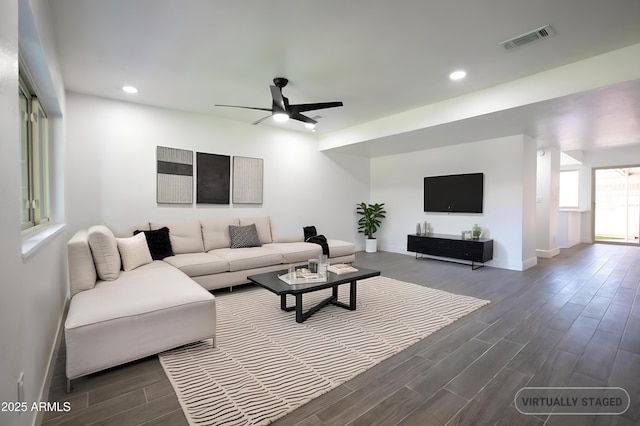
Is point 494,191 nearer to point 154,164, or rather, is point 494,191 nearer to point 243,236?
point 243,236

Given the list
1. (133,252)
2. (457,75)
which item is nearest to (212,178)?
(133,252)

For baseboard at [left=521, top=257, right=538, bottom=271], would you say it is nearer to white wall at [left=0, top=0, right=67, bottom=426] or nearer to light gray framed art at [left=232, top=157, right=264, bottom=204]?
light gray framed art at [left=232, top=157, right=264, bottom=204]

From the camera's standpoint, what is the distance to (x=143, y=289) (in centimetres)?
248

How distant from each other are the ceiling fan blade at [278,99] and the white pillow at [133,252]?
225 cm

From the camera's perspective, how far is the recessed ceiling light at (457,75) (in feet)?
11.3

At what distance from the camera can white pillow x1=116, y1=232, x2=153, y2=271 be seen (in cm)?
328

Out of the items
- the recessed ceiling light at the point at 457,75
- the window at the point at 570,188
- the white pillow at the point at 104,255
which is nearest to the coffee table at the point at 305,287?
the white pillow at the point at 104,255

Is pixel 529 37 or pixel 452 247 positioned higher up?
pixel 529 37

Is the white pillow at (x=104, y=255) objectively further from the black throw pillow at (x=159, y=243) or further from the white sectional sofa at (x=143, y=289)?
the black throw pillow at (x=159, y=243)

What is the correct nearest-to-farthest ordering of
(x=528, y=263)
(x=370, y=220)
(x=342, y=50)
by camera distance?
1. (x=342, y=50)
2. (x=528, y=263)
3. (x=370, y=220)

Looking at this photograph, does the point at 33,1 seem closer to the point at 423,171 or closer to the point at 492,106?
the point at 492,106

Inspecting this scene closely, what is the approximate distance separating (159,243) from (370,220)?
458 cm

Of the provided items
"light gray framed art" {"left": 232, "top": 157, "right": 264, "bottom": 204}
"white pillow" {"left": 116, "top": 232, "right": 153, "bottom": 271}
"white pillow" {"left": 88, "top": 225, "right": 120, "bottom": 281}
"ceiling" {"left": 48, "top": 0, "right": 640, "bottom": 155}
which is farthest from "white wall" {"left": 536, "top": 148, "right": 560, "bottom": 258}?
"white pillow" {"left": 88, "top": 225, "right": 120, "bottom": 281}

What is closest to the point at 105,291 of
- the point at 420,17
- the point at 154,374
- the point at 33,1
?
the point at 154,374
